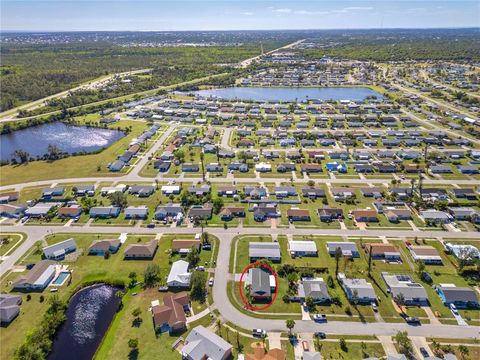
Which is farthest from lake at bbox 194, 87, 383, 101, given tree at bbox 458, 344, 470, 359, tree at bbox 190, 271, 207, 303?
tree at bbox 458, 344, 470, 359

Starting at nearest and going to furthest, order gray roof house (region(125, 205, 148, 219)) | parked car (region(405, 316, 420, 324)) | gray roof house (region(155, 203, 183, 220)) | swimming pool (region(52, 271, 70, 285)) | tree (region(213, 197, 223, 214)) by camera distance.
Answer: parked car (region(405, 316, 420, 324))
swimming pool (region(52, 271, 70, 285))
gray roof house (region(155, 203, 183, 220))
gray roof house (region(125, 205, 148, 219))
tree (region(213, 197, 223, 214))

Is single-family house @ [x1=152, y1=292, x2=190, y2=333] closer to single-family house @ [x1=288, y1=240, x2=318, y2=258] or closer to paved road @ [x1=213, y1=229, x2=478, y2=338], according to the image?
paved road @ [x1=213, y1=229, x2=478, y2=338]

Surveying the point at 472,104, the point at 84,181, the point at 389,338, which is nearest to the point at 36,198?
the point at 84,181

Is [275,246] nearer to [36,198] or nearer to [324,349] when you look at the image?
[324,349]

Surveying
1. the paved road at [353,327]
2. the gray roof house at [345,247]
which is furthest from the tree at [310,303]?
the gray roof house at [345,247]

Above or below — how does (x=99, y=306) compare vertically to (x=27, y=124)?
below

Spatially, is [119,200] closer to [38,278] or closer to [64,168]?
[38,278]

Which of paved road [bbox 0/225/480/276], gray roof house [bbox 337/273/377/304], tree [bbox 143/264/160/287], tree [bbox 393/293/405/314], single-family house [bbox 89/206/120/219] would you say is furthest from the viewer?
single-family house [bbox 89/206/120/219]
